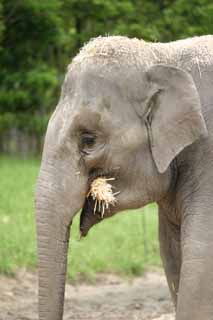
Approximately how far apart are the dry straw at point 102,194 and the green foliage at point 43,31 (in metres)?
22.1

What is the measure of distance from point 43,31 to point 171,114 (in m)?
25.1

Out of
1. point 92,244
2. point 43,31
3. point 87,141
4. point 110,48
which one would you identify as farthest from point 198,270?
point 43,31

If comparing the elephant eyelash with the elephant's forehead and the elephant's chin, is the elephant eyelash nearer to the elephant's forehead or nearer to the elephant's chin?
the elephant's chin

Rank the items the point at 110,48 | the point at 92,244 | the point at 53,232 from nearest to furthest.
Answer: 1. the point at 53,232
2. the point at 110,48
3. the point at 92,244

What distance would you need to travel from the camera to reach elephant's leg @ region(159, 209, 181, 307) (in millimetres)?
6570

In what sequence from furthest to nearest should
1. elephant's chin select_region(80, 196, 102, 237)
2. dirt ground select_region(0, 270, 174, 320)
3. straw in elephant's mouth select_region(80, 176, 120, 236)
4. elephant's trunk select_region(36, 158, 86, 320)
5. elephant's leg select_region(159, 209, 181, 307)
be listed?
dirt ground select_region(0, 270, 174, 320) < elephant's leg select_region(159, 209, 181, 307) < elephant's chin select_region(80, 196, 102, 237) < straw in elephant's mouth select_region(80, 176, 120, 236) < elephant's trunk select_region(36, 158, 86, 320)

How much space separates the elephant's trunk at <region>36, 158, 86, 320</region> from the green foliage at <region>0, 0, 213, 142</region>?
22.3 m

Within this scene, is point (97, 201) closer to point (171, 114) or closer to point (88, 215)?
point (88, 215)

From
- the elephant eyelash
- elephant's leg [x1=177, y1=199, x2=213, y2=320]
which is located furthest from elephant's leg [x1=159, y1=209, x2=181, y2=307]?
the elephant eyelash

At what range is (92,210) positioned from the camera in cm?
600

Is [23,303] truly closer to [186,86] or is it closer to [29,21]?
[186,86]

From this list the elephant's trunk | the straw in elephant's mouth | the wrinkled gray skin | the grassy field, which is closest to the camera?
the elephant's trunk

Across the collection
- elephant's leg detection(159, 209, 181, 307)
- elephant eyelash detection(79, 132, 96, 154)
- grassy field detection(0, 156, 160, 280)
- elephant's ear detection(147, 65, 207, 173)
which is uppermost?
elephant's ear detection(147, 65, 207, 173)

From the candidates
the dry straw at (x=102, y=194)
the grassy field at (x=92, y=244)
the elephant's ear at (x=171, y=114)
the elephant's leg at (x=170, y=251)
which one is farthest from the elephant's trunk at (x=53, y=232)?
the grassy field at (x=92, y=244)
